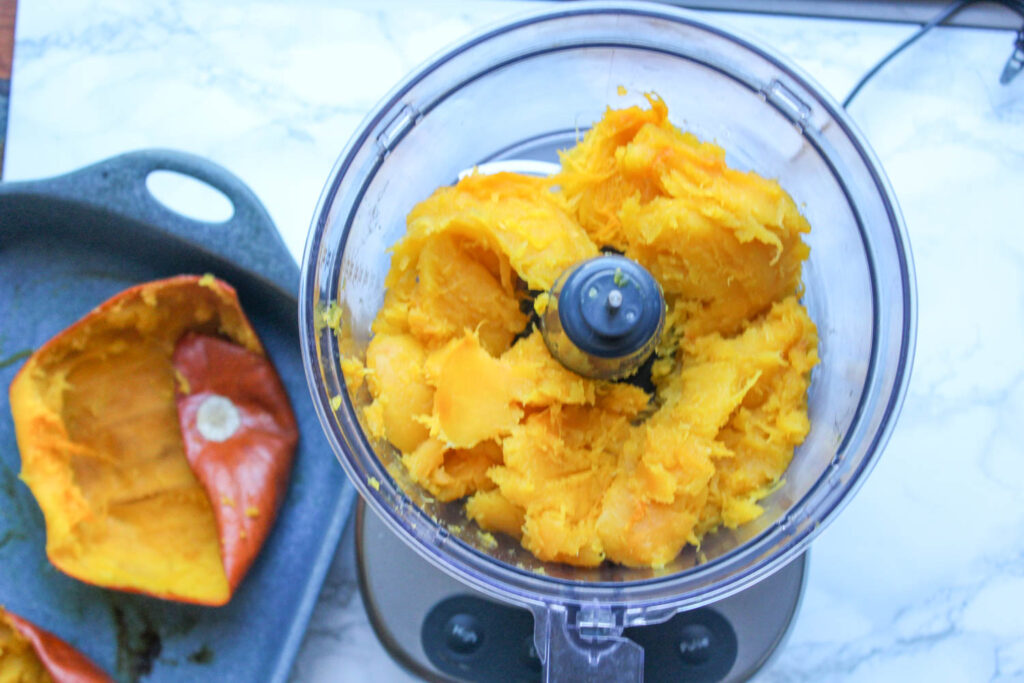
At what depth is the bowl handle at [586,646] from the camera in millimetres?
491

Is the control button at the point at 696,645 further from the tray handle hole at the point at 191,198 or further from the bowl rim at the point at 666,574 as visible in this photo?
the tray handle hole at the point at 191,198

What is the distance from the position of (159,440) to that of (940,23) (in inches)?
35.4

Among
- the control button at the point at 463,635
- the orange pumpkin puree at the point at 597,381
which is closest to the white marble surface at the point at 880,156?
the control button at the point at 463,635

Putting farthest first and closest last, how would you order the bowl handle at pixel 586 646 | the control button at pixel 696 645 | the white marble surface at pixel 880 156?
the white marble surface at pixel 880 156 → the control button at pixel 696 645 → the bowl handle at pixel 586 646

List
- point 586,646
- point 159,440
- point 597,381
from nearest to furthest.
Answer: point 586,646 → point 597,381 → point 159,440

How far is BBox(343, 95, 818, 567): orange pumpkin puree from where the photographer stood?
21.7 inches

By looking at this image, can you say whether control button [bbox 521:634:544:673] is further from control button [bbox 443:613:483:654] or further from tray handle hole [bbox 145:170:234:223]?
tray handle hole [bbox 145:170:234:223]

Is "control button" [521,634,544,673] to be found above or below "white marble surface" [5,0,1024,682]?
below

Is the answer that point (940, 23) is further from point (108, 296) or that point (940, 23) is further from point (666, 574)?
point (108, 296)

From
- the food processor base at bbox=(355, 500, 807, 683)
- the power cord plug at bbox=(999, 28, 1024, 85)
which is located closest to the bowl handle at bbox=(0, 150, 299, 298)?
the food processor base at bbox=(355, 500, 807, 683)

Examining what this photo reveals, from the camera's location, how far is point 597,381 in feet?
1.99

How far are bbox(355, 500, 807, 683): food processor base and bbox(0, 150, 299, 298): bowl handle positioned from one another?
0.77ft

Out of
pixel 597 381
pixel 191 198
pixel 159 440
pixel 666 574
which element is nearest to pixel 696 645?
pixel 666 574

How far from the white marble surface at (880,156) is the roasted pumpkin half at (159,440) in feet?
0.35
